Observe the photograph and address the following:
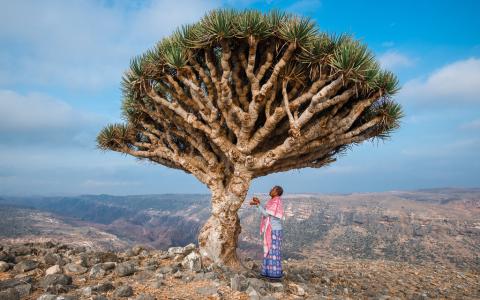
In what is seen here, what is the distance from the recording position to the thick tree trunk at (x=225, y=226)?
29.1 feet

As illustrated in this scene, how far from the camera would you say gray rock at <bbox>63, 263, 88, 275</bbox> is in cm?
787

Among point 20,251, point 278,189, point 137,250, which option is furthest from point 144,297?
point 20,251

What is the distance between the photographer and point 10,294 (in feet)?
19.2

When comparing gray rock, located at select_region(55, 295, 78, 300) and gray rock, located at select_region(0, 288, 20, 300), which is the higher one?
gray rock, located at select_region(0, 288, 20, 300)

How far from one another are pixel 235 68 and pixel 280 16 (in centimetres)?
159

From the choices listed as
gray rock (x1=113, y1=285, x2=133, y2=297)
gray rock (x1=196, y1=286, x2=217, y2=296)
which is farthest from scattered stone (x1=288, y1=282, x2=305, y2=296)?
gray rock (x1=113, y1=285, x2=133, y2=297)

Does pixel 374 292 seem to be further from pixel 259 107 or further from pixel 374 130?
pixel 259 107

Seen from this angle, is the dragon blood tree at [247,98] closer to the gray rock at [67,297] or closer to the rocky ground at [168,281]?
the rocky ground at [168,281]

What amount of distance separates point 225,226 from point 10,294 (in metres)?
4.66

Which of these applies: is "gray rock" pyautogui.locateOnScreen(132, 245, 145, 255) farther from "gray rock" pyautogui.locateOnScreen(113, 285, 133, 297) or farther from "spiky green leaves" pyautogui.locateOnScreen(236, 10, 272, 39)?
"spiky green leaves" pyautogui.locateOnScreen(236, 10, 272, 39)

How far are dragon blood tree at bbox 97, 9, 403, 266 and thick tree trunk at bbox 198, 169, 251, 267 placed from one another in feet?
0.08

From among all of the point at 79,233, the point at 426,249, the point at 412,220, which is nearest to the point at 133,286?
the point at 426,249

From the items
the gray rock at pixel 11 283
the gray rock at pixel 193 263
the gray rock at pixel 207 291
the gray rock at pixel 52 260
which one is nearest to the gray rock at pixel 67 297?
the gray rock at pixel 11 283

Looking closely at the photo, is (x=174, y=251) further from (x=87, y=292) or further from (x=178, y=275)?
(x=87, y=292)
